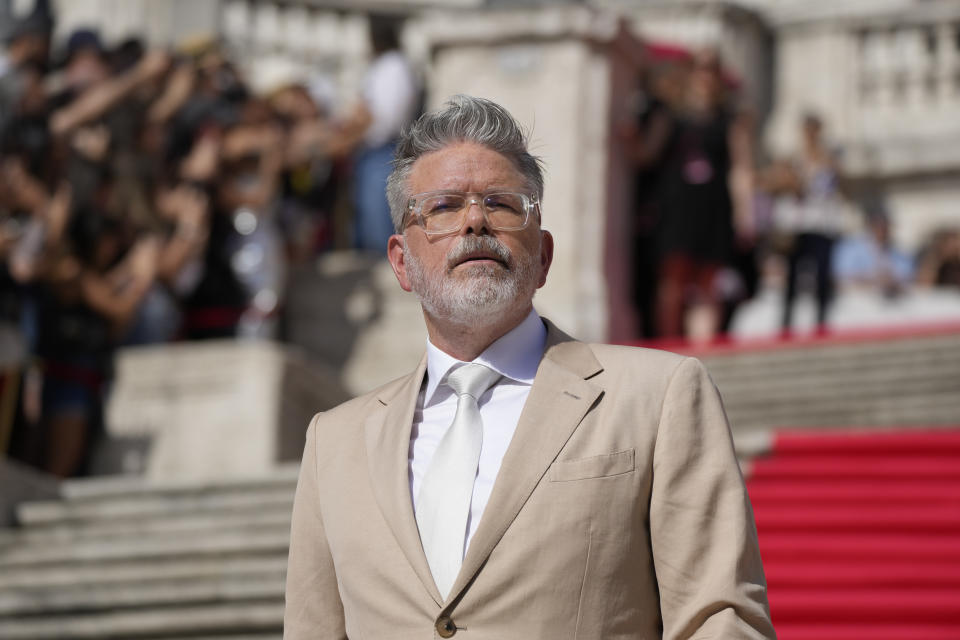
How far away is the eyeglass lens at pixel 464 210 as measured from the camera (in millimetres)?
2945

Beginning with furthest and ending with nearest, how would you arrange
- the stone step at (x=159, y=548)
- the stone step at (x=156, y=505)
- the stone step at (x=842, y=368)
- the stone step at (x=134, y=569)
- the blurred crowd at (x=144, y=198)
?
1. the stone step at (x=842, y=368)
2. the blurred crowd at (x=144, y=198)
3. the stone step at (x=156, y=505)
4. the stone step at (x=159, y=548)
5. the stone step at (x=134, y=569)

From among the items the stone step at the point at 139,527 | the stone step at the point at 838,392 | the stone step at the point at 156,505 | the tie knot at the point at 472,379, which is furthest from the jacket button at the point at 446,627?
the stone step at the point at 838,392

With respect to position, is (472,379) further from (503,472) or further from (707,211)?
(707,211)

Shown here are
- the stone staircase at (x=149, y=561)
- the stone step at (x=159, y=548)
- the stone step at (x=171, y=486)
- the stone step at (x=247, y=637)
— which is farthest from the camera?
the stone step at (x=171, y=486)

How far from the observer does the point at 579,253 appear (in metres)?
11.1

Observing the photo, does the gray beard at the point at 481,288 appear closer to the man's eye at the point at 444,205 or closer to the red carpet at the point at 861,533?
the man's eye at the point at 444,205

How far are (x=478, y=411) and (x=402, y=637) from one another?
0.44 meters

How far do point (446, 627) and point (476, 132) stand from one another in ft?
2.94

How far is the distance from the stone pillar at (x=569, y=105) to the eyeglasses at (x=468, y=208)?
7978 mm

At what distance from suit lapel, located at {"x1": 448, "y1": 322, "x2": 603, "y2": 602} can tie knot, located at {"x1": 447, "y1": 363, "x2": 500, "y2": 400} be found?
0.10 m

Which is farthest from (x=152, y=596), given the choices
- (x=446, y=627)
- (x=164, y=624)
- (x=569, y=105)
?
(x=569, y=105)

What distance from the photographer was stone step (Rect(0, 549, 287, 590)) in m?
6.37

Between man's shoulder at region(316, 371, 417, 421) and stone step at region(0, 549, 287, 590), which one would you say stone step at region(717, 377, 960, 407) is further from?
man's shoulder at region(316, 371, 417, 421)

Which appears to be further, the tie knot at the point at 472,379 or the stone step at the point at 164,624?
the stone step at the point at 164,624
